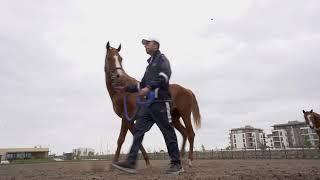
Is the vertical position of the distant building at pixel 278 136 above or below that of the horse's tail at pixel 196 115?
above

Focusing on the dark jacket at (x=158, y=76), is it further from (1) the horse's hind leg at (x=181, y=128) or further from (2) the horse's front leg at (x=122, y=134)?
(1) the horse's hind leg at (x=181, y=128)

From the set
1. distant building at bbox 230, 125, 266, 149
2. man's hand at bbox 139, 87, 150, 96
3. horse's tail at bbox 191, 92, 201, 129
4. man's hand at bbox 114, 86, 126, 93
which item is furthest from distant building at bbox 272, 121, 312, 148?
man's hand at bbox 139, 87, 150, 96

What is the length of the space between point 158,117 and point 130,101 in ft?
7.10

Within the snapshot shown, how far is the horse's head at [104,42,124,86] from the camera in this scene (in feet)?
22.1

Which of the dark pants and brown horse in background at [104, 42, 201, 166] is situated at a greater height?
brown horse in background at [104, 42, 201, 166]

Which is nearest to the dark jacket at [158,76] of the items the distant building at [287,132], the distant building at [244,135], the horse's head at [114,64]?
the horse's head at [114,64]

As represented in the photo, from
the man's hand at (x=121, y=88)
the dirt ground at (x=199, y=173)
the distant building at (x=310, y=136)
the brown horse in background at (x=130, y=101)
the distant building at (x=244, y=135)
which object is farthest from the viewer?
the distant building at (x=244, y=135)

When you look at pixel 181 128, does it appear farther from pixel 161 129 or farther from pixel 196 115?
pixel 161 129

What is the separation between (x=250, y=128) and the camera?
140500 millimetres

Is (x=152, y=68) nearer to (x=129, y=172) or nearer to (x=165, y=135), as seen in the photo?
(x=165, y=135)

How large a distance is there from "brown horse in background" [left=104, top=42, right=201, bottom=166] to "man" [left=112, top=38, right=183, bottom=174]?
3.50ft

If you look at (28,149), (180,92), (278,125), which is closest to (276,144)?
(278,125)

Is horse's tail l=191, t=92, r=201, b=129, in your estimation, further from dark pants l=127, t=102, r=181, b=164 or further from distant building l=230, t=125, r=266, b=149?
distant building l=230, t=125, r=266, b=149

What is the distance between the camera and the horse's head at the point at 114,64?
22.1 feet
